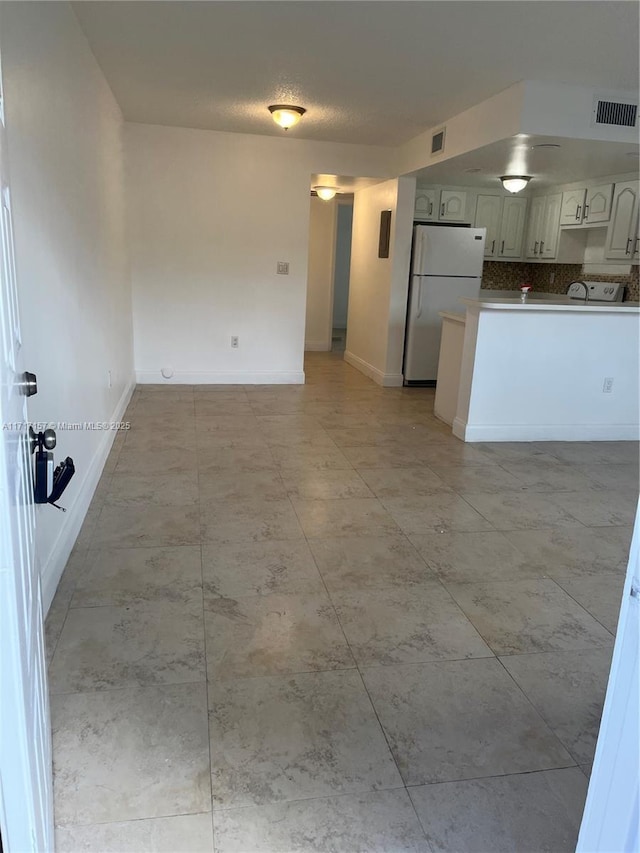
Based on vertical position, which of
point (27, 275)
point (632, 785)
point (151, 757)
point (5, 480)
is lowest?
point (151, 757)

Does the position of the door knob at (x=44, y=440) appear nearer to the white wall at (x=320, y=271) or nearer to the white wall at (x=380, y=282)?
the white wall at (x=380, y=282)

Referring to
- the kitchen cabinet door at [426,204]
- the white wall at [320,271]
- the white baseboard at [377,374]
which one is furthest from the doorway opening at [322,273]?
the kitchen cabinet door at [426,204]

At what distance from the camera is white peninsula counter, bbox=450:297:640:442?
4.32m

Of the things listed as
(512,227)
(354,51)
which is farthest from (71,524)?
(512,227)

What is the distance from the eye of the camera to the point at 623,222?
5469 millimetres

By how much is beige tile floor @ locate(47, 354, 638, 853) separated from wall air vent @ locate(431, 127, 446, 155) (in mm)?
2651

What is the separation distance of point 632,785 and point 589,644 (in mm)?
1489

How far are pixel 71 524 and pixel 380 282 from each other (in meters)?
4.50

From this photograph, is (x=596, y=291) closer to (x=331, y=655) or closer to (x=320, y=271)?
(x=320, y=271)

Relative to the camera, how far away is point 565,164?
4.88 metres

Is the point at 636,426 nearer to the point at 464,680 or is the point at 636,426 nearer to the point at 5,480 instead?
the point at 464,680

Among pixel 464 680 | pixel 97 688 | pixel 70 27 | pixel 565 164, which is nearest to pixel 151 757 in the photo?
pixel 97 688

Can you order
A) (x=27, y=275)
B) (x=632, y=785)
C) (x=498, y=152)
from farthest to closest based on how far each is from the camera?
(x=498, y=152)
(x=27, y=275)
(x=632, y=785)

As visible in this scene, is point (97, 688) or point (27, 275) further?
point (27, 275)
